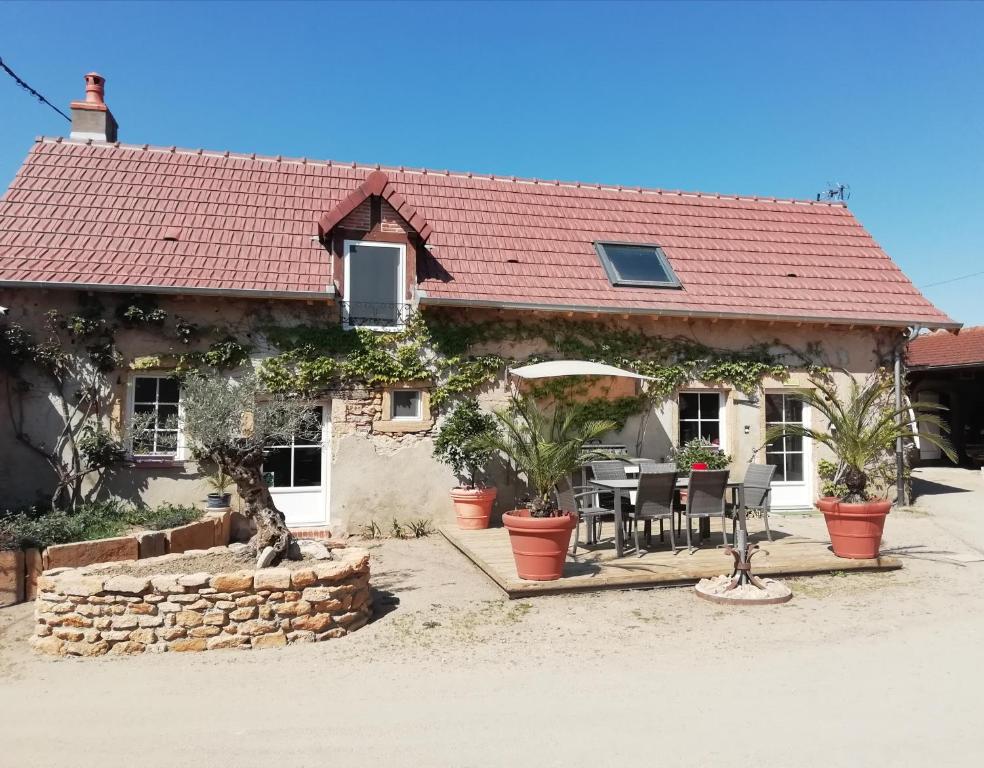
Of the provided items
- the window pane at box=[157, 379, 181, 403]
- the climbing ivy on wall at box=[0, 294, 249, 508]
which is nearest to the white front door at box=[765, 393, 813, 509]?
the climbing ivy on wall at box=[0, 294, 249, 508]

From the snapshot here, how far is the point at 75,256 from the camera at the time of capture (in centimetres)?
970

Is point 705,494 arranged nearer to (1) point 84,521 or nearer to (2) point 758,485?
(2) point 758,485

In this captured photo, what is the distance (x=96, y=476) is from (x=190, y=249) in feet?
11.0

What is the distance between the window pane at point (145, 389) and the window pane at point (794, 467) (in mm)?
9670

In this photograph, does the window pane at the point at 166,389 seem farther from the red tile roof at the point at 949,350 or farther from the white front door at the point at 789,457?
the red tile roof at the point at 949,350

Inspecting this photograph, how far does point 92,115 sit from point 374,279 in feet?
19.5

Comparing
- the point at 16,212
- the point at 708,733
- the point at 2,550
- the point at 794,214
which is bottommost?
the point at 708,733

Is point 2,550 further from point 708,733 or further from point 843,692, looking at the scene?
point 843,692

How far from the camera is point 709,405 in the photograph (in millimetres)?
11531

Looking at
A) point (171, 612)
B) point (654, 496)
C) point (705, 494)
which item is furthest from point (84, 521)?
point (705, 494)

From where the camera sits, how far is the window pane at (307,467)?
1017cm

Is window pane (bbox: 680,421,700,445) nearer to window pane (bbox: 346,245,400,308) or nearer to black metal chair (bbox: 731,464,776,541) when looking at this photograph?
black metal chair (bbox: 731,464,776,541)

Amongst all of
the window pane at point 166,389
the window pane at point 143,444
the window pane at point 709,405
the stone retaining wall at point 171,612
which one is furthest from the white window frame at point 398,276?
the stone retaining wall at point 171,612

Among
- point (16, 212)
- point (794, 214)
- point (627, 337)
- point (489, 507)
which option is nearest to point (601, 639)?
point (489, 507)
